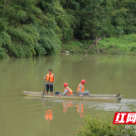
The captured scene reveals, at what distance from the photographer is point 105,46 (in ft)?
158

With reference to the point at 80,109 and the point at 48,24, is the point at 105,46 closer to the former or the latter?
the point at 48,24

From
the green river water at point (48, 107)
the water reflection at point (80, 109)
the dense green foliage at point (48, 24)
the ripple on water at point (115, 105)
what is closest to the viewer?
the green river water at point (48, 107)

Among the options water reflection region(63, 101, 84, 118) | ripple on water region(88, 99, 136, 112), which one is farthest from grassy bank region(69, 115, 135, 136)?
ripple on water region(88, 99, 136, 112)

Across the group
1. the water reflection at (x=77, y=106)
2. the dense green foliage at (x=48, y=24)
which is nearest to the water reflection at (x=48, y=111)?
the water reflection at (x=77, y=106)

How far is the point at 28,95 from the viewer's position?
37.5ft

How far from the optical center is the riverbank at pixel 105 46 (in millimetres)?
46875

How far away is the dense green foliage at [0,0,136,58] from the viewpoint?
98.8 feet

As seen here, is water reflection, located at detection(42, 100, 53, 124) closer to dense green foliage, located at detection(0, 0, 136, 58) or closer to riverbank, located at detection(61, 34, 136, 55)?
dense green foliage, located at detection(0, 0, 136, 58)

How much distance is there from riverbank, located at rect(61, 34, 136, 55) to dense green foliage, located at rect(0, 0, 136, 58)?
5.39 ft

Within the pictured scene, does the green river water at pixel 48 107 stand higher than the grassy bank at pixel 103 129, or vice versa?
the grassy bank at pixel 103 129

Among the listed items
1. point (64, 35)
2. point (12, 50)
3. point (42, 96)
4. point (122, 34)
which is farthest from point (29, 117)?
point (122, 34)

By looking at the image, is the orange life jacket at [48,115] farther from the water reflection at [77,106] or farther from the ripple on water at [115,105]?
the ripple on water at [115,105]

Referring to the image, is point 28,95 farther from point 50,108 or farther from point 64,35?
point 64,35

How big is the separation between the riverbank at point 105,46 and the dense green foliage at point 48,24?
1.64 metres
